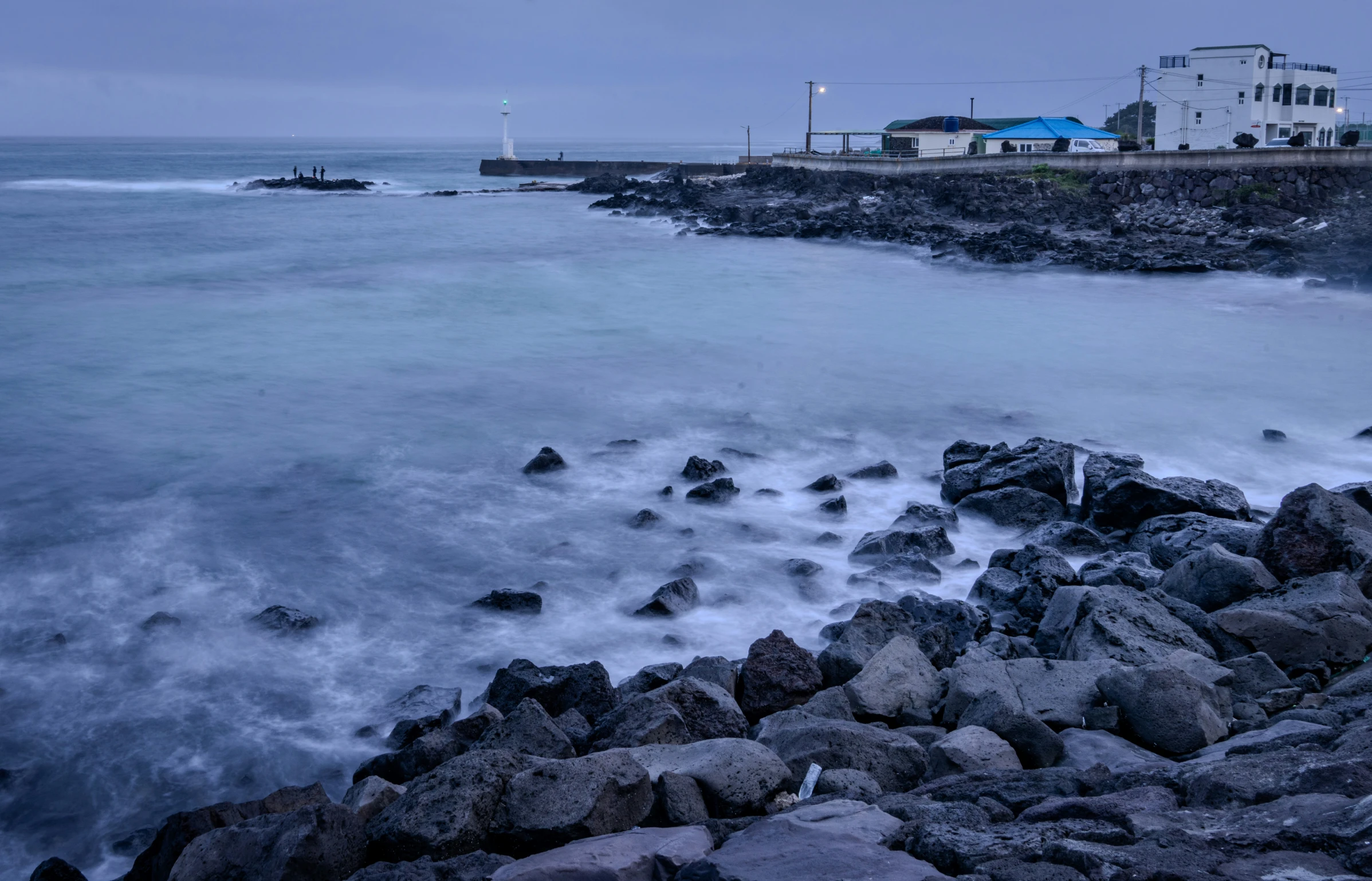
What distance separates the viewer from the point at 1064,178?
1298 inches

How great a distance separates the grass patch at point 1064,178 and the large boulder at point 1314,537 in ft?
88.3

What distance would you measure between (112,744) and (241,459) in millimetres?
5643

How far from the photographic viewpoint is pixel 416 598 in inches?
309

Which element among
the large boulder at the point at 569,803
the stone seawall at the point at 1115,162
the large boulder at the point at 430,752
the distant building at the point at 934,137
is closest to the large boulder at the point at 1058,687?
the large boulder at the point at 569,803

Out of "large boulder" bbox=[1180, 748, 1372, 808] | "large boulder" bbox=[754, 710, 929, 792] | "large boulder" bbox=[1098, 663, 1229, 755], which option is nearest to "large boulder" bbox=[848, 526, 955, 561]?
"large boulder" bbox=[1098, 663, 1229, 755]

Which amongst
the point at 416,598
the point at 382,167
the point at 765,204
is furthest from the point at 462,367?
the point at 382,167

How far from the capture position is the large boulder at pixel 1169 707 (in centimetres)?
484

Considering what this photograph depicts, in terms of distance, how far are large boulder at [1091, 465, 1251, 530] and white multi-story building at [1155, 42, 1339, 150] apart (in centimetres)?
3247

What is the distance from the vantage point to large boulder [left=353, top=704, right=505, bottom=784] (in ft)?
17.2

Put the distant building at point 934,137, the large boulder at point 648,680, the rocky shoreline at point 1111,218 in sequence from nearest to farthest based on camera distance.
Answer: the large boulder at point 648,680 → the rocky shoreline at point 1111,218 → the distant building at point 934,137

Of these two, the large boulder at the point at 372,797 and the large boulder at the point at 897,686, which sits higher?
Answer: the large boulder at the point at 897,686

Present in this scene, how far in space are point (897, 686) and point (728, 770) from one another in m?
1.57

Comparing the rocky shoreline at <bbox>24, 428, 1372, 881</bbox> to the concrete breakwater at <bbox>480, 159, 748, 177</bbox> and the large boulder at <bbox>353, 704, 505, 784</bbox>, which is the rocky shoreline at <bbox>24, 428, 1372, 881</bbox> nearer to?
the large boulder at <bbox>353, 704, 505, 784</bbox>

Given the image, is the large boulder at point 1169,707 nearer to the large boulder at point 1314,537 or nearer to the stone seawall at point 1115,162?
the large boulder at point 1314,537
